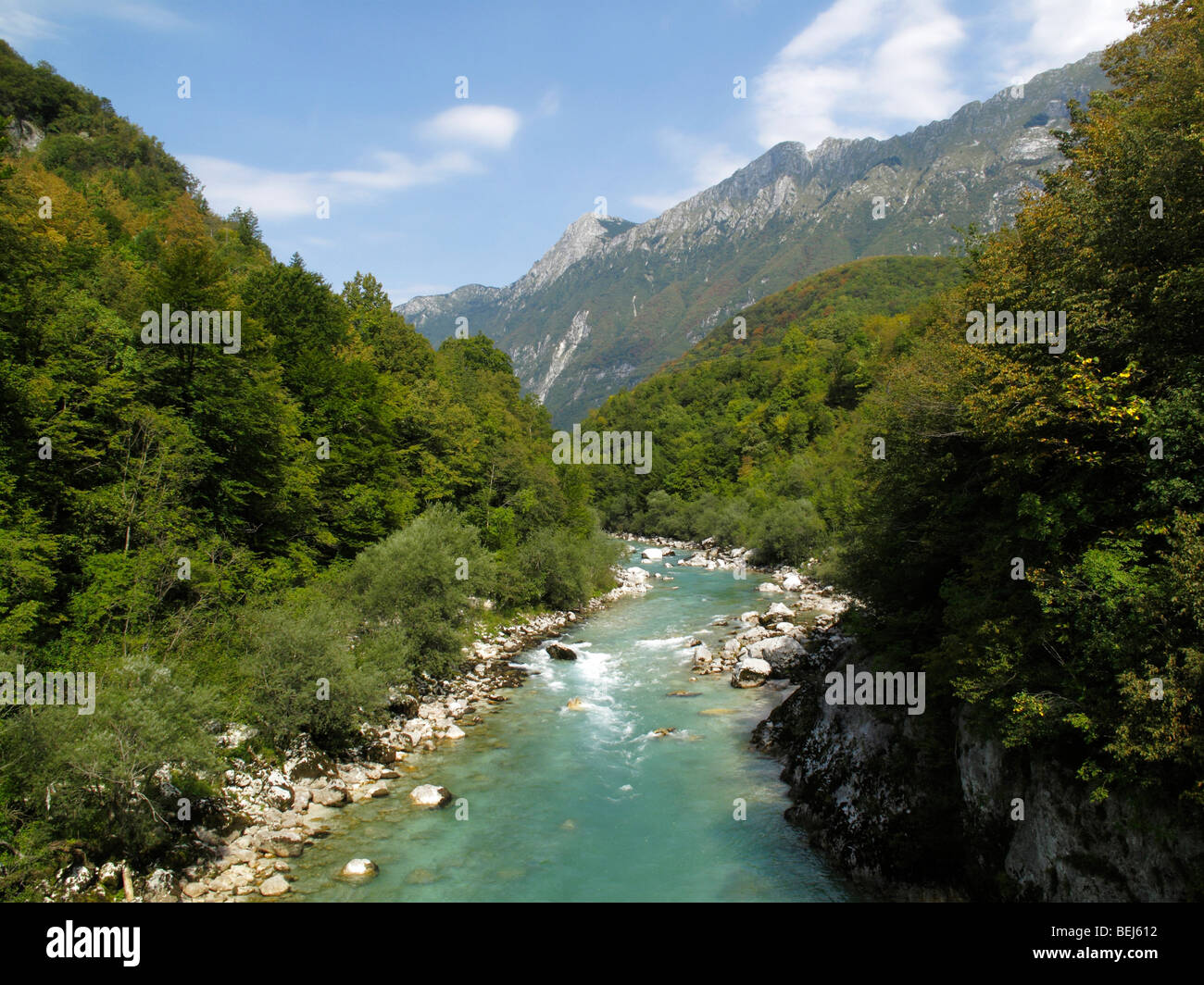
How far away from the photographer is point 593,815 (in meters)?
16.9

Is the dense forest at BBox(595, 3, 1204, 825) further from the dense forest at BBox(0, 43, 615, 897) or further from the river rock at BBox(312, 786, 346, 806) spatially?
the dense forest at BBox(0, 43, 615, 897)

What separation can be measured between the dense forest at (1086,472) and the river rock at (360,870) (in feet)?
41.5

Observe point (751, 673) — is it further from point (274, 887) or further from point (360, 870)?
point (274, 887)

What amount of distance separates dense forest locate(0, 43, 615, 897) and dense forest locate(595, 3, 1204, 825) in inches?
627

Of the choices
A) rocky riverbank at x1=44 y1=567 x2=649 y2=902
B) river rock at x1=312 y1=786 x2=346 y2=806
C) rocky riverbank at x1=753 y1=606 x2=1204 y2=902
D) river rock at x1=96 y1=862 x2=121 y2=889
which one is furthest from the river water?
river rock at x1=96 y1=862 x2=121 y2=889

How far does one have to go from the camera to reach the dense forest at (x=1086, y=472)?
8.33m

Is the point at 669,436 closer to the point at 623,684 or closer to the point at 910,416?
the point at 623,684

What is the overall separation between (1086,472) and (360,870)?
637 inches

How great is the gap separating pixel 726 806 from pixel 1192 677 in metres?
11.9

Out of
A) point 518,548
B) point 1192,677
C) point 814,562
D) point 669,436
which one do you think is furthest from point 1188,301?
point 669,436

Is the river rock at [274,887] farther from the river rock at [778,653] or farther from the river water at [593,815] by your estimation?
the river rock at [778,653]

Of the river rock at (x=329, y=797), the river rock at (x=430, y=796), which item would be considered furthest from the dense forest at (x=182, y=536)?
the river rock at (x=430, y=796)

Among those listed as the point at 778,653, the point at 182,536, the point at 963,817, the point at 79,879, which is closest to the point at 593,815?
the point at 963,817

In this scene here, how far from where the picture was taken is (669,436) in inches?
4715
